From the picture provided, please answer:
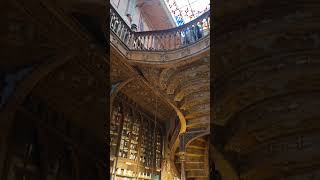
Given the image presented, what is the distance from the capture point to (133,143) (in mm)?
6332

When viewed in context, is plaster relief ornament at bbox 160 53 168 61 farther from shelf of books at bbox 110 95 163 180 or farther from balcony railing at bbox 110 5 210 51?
shelf of books at bbox 110 95 163 180

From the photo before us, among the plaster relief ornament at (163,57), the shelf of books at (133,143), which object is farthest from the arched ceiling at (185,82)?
the shelf of books at (133,143)

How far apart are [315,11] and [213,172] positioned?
0.90 meters

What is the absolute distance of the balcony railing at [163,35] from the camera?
5.05m

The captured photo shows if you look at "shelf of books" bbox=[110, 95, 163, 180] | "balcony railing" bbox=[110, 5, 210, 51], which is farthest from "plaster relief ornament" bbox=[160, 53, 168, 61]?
"shelf of books" bbox=[110, 95, 163, 180]

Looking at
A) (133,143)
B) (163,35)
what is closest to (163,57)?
(163,35)

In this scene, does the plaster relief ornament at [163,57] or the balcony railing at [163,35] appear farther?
the plaster relief ornament at [163,57]

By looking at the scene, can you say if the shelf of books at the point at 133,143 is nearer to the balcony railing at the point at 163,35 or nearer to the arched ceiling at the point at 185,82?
the arched ceiling at the point at 185,82

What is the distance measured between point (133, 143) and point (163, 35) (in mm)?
2386

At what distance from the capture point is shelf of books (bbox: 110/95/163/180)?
230 inches

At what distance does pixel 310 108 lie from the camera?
4.66 feet

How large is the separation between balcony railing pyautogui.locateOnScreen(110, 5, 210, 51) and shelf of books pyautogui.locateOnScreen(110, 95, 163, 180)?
1.31 meters

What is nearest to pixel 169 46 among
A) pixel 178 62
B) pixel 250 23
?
pixel 178 62

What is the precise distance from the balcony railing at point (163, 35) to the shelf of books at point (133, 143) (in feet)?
4.29
